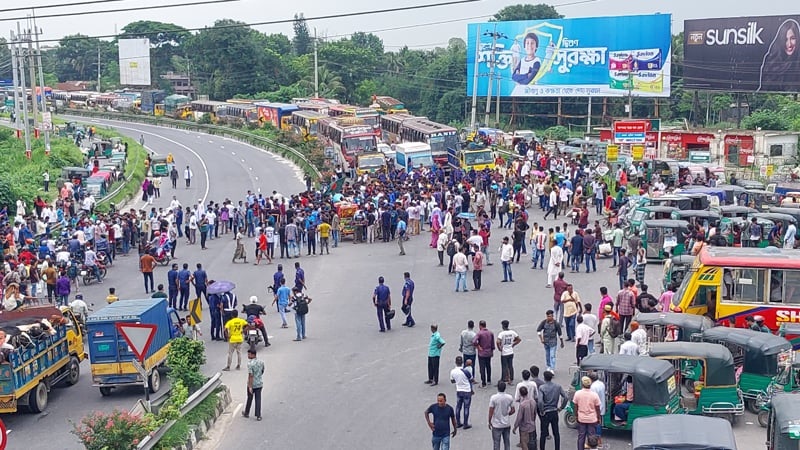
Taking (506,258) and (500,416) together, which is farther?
(506,258)

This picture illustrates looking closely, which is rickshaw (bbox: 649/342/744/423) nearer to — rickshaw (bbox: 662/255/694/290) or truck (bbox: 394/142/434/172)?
rickshaw (bbox: 662/255/694/290)

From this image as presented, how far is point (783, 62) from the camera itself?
6631 centimetres

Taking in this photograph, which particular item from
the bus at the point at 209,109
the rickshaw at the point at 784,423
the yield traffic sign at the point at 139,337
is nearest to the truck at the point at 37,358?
the yield traffic sign at the point at 139,337

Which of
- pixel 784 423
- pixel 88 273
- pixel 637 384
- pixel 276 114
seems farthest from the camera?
pixel 276 114

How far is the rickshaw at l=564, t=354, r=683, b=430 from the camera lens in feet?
51.0

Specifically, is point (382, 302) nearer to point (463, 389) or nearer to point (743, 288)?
point (463, 389)

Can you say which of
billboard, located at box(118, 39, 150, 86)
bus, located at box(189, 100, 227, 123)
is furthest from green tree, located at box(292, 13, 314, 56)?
bus, located at box(189, 100, 227, 123)

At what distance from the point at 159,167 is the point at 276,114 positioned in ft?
74.9

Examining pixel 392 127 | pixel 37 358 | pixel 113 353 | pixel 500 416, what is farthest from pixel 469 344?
pixel 392 127

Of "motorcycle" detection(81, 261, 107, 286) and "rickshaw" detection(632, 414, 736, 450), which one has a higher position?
"rickshaw" detection(632, 414, 736, 450)

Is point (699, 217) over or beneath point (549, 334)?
over

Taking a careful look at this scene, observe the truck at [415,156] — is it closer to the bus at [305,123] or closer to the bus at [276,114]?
the bus at [305,123]

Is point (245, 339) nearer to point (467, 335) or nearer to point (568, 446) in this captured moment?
point (467, 335)

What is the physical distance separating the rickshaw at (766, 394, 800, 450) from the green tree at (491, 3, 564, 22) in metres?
114
